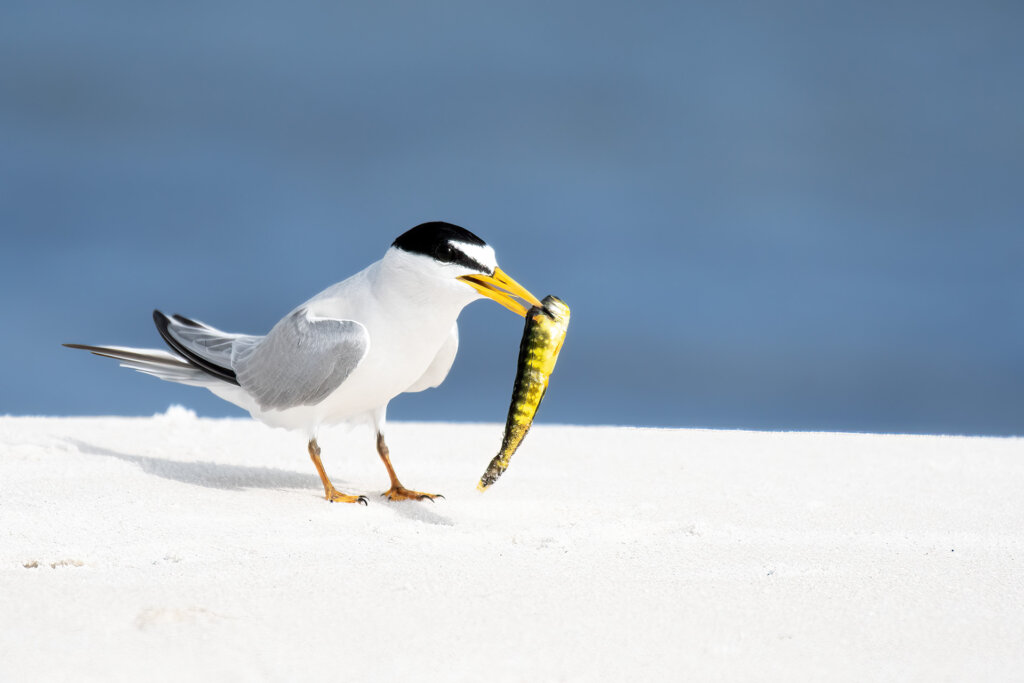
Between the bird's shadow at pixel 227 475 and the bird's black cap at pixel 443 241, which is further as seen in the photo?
the bird's shadow at pixel 227 475

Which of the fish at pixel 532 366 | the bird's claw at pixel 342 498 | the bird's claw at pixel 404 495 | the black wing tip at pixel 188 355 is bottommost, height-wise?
the bird's claw at pixel 342 498

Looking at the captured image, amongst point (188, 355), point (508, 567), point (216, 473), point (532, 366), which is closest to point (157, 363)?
A: point (188, 355)

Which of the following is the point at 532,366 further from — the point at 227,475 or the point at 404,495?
the point at 227,475

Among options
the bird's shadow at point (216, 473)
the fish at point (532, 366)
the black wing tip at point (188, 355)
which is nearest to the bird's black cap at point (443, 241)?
the fish at point (532, 366)

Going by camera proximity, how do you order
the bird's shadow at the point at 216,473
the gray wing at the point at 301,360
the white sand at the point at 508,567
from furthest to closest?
the bird's shadow at the point at 216,473
the gray wing at the point at 301,360
the white sand at the point at 508,567

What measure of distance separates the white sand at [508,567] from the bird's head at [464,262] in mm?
1053

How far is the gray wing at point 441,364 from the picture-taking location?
542 cm

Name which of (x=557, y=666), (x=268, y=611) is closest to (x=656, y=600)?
(x=557, y=666)

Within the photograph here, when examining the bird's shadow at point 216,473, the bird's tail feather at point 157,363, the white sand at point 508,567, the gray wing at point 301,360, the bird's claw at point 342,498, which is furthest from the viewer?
the bird's tail feather at point 157,363

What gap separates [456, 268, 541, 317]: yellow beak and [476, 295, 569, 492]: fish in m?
0.05

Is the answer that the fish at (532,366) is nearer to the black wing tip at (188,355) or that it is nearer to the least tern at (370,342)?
the least tern at (370,342)

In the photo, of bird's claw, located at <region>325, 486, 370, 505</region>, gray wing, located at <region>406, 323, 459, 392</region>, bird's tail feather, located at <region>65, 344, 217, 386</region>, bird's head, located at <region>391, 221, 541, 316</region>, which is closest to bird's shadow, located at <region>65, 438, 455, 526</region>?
bird's claw, located at <region>325, 486, 370, 505</region>

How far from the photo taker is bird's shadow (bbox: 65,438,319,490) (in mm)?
5496

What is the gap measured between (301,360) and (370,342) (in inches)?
15.7
